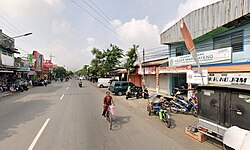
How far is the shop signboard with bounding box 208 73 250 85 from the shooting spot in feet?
26.3

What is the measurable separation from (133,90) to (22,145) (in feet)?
38.8

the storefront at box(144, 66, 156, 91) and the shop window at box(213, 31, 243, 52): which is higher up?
the shop window at box(213, 31, 243, 52)

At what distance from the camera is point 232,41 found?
9.77 m

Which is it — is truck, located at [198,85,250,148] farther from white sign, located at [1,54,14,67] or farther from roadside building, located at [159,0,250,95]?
white sign, located at [1,54,14,67]

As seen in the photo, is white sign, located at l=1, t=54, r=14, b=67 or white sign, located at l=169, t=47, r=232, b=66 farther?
white sign, located at l=1, t=54, r=14, b=67

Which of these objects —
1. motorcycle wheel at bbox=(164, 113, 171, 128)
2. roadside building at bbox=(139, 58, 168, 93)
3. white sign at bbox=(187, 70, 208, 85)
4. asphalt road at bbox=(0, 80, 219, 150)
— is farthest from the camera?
roadside building at bbox=(139, 58, 168, 93)

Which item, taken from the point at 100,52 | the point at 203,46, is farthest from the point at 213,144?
the point at 100,52

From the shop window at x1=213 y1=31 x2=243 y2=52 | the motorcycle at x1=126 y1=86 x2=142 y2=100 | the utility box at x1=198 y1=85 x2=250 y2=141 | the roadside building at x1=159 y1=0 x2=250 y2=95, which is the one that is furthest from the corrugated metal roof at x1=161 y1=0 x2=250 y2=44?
the utility box at x1=198 y1=85 x2=250 y2=141

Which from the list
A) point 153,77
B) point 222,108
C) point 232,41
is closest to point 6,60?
point 153,77

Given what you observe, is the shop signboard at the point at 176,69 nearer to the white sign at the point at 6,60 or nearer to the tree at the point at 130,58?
the tree at the point at 130,58

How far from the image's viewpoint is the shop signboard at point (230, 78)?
802cm

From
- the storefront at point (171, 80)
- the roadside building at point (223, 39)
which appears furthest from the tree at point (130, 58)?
the roadside building at point (223, 39)

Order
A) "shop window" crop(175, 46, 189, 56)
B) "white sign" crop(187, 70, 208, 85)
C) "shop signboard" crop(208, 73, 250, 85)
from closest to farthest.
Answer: "shop signboard" crop(208, 73, 250, 85), "white sign" crop(187, 70, 208, 85), "shop window" crop(175, 46, 189, 56)

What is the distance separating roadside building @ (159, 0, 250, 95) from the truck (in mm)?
4870
